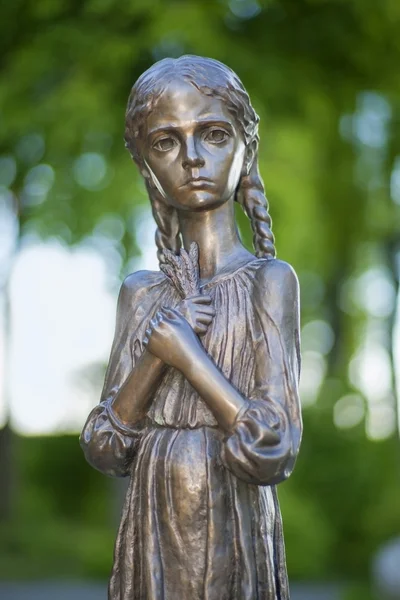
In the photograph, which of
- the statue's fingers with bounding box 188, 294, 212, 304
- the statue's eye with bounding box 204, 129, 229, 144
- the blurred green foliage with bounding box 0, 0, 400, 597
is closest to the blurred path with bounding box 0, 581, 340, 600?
the blurred green foliage with bounding box 0, 0, 400, 597

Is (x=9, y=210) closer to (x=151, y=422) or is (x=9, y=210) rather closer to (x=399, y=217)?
(x=399, y=217)

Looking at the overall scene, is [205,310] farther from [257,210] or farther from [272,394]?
[257,210]

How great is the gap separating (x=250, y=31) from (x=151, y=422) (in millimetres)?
7474

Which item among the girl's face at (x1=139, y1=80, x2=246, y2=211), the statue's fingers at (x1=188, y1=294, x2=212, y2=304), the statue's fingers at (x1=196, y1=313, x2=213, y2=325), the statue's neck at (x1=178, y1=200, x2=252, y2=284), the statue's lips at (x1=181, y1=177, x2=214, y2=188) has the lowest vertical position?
the statue's fingers at (x1=196, y1=313, x2=213, y2=325)

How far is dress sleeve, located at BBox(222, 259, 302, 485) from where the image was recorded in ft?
9.76

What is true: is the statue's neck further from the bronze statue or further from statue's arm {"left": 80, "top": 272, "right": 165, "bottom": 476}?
statue's arm {"left": 80, "top": 272, "right": 165, "bottom": 476}

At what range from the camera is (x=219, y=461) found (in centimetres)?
311

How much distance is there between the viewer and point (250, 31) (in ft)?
32.3

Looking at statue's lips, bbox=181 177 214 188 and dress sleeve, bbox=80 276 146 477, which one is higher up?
statue's lips, bbox=181 177 214 188

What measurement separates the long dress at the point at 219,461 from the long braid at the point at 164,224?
0.40 metres

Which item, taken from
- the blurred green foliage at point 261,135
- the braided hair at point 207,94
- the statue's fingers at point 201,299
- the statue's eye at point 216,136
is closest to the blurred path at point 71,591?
the blurred green foliage at point 261,135

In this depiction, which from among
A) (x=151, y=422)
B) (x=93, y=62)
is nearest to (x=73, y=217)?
(x=93, y=62)

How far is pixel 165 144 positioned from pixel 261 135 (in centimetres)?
609

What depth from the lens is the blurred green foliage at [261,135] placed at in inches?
363
